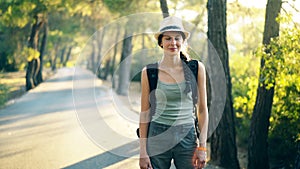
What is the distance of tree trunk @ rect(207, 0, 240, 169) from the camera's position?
8.41m

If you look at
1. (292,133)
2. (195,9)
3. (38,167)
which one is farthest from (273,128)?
(195,9)

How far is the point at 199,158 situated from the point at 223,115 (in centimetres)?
529

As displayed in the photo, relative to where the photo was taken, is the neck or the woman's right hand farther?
the neck

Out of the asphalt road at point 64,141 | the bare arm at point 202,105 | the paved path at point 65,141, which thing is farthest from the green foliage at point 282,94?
the bare arm at point 202,105

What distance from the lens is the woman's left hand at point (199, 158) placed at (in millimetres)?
3391

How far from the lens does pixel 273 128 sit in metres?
9.89

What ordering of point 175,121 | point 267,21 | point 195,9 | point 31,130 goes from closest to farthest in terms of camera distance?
1. point 175,121
2. point 267,21
3. point 31,130
4. point 195,9

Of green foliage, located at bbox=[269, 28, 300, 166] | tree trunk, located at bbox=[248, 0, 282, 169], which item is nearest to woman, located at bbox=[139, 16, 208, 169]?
green foliage, located at bbox=[269, 28, 300, 166]

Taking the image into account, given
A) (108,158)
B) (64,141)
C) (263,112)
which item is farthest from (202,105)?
(64,141)

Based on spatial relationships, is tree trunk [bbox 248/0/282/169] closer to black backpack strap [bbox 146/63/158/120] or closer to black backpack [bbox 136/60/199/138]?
black backpack [bbox 136/60/199/138]

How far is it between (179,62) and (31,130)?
9.23m

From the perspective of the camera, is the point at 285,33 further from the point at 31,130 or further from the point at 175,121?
the point at 31,130

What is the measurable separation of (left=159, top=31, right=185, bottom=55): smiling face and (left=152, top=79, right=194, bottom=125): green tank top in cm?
28

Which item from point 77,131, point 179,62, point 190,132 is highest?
point 179,62
